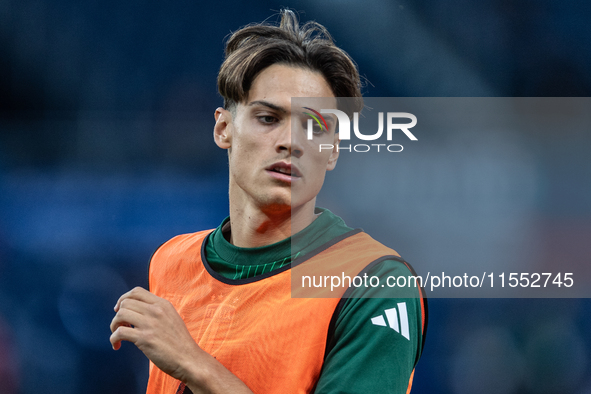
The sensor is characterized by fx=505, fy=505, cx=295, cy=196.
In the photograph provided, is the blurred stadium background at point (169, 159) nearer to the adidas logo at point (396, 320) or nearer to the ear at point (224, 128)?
the ear at point (224, 128)

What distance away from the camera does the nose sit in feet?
5.00

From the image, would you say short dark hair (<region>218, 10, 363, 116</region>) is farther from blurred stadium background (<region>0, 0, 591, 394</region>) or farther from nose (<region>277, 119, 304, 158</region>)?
blurred stadium background (<region>0, 0, 591, 394</region>)

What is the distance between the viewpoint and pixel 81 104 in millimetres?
2963

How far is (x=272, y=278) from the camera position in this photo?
1530mm

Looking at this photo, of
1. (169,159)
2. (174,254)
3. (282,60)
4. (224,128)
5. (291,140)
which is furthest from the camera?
(169,159)

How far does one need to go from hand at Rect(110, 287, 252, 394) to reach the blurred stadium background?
55.0 inches

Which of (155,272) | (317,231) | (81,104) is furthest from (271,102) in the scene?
(81,104)

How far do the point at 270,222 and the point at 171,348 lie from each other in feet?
1.73

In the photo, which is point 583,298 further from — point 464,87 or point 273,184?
point 273,184

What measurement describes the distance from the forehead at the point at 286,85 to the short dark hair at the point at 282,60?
0.07ft

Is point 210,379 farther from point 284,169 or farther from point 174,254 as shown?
point 174,254

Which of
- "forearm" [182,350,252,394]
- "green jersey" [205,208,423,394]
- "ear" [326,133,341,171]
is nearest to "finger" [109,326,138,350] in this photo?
"forearm" [182,350,252,394]

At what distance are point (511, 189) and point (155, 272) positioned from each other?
1816 mm

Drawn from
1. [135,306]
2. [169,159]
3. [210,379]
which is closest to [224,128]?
[135,306]
